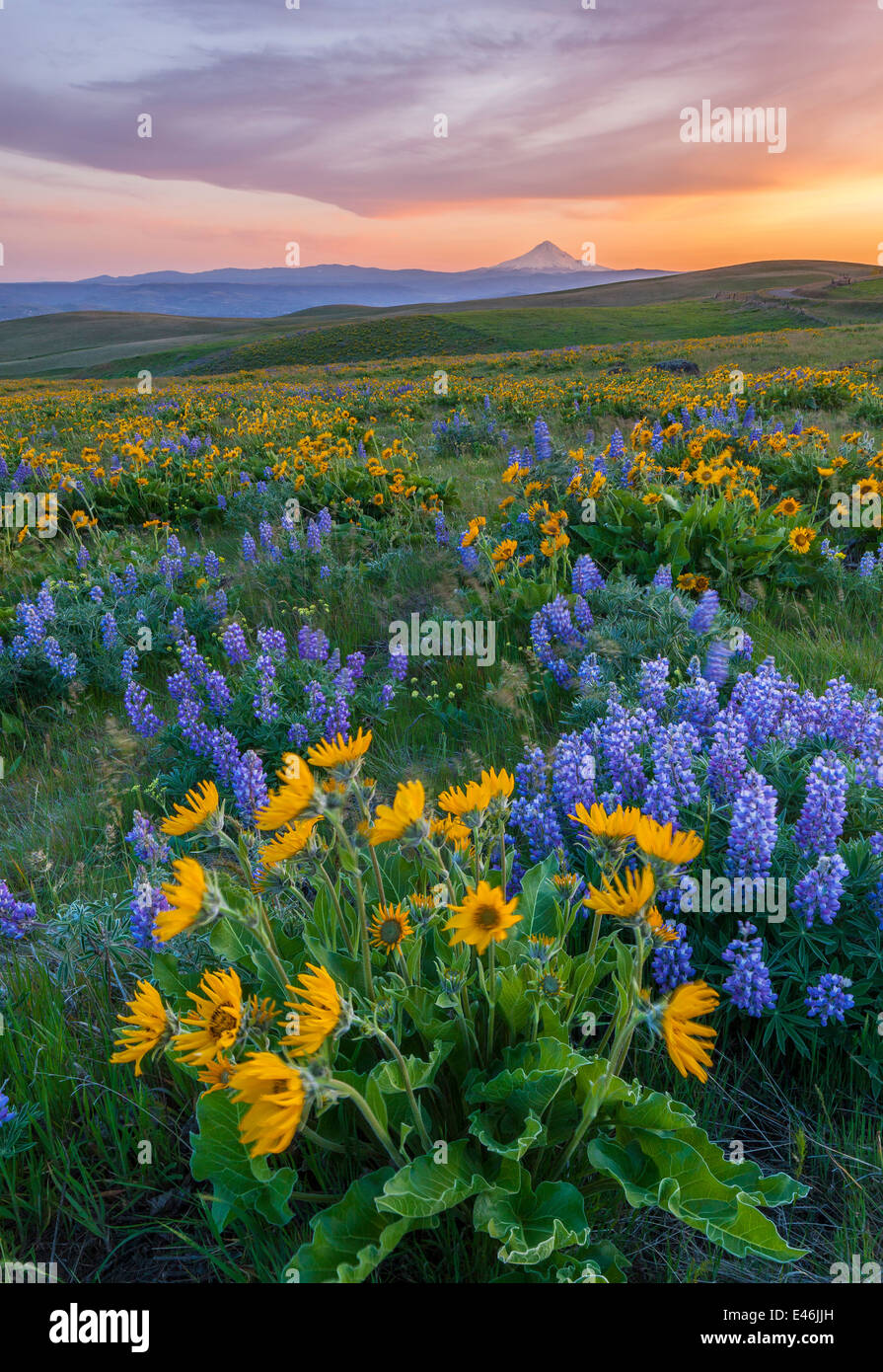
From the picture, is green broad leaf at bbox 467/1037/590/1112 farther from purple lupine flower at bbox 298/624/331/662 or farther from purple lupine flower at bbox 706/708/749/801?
purple lupine flower at bbox 298/624/331/662

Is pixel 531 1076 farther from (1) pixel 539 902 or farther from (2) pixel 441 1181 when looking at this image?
(1) pixel 539 902

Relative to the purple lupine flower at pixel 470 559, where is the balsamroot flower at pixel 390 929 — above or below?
below

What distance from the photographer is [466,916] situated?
1513 millimetres

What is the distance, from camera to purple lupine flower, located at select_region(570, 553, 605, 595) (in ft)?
15.9

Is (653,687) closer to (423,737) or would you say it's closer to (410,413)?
(423,737)

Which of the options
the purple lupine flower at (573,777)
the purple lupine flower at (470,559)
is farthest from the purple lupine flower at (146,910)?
the purple lupine flower at (470,559)

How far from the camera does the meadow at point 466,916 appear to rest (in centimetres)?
157

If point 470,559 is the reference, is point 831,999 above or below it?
below

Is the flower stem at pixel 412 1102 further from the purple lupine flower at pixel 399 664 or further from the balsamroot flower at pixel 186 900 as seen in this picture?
the purple lupine flower at pixel 399 664

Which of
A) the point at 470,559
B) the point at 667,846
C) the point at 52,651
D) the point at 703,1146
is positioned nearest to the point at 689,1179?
the point at 703,1146

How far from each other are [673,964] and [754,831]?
45cm

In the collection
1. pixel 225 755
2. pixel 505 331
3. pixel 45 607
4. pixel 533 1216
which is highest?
pixel 505 331

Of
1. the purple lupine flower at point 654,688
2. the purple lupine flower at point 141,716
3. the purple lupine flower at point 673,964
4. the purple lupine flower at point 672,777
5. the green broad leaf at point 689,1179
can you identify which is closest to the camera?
the green broad leaf at point 689,1179
